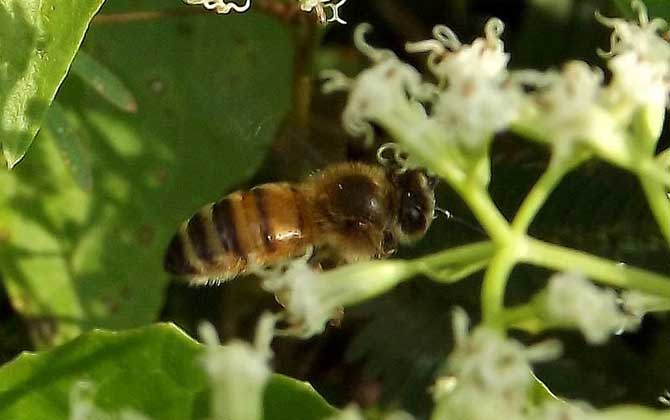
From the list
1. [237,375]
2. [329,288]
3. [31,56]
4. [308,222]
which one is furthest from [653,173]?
[31,56]

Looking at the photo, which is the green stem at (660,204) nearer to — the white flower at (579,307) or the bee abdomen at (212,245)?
the white flower at (579,307)

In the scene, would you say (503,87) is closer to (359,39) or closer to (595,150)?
(595,150)

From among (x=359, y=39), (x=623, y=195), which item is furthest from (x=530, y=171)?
(x=359, y=39)

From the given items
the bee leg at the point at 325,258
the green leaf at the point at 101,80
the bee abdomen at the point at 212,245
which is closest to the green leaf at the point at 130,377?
the bee abdomen at the point at 212,245

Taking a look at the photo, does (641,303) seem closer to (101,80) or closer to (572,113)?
(572,113)

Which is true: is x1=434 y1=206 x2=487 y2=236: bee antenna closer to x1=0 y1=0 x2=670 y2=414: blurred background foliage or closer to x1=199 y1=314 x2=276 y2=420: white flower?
x1=0 y1=0 x2=670 y2=414: blurred background foliage

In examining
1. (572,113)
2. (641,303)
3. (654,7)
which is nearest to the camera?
(572,113)
